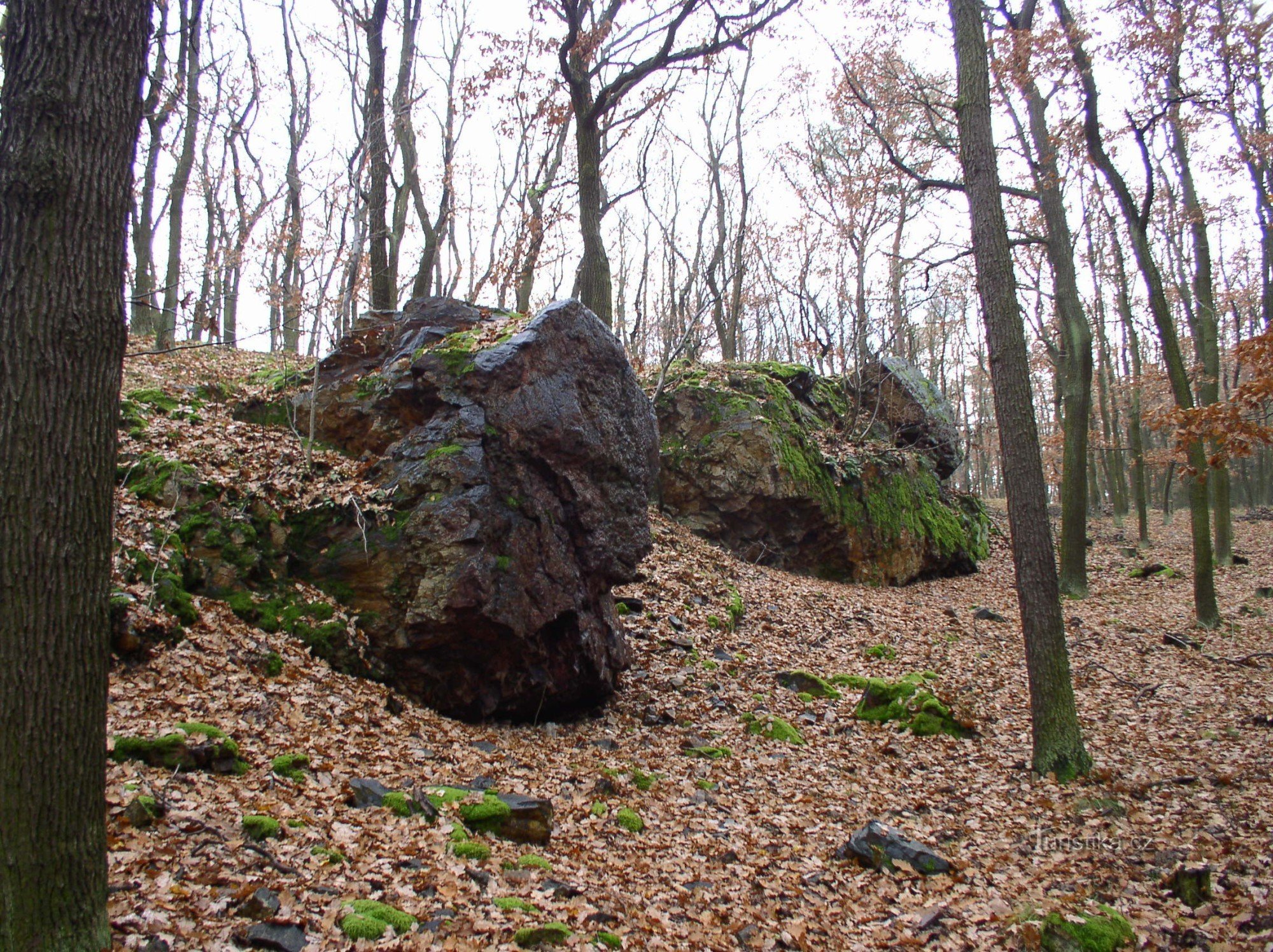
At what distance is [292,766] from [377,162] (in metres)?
11.2

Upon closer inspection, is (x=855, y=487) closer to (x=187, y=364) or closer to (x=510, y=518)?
(x=510, y=518)

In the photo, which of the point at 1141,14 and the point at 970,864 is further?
the point at 1141,14

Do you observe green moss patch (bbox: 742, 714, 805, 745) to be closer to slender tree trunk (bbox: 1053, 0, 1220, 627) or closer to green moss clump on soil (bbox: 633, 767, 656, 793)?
green moss clump on soil (bbox: 633, 767, 656, 793)

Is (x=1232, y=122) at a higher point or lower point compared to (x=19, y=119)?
higher

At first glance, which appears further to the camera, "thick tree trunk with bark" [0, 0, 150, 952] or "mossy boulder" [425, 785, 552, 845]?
"mossy boulder" [425, 785, 552, 845]

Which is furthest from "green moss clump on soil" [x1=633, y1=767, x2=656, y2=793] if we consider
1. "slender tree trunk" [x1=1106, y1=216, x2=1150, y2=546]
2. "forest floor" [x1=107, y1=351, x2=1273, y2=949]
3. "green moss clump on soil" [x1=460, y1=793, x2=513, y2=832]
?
"slender tree trunk" [x1=1106, y1=216, x2=1150, y2=546]

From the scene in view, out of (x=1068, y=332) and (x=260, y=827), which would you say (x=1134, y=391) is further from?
(x=260, y=827)

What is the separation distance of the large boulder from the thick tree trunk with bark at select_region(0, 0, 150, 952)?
38.6 feet

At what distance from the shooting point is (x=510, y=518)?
7340 mm

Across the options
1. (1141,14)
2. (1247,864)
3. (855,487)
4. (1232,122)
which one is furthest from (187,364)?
(1232,122)

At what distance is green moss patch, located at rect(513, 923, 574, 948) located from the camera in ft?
11.7

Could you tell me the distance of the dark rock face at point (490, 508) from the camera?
22.4 ft

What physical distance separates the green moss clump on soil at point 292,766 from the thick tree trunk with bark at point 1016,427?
6077mm

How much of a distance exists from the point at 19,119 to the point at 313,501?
4.93m
